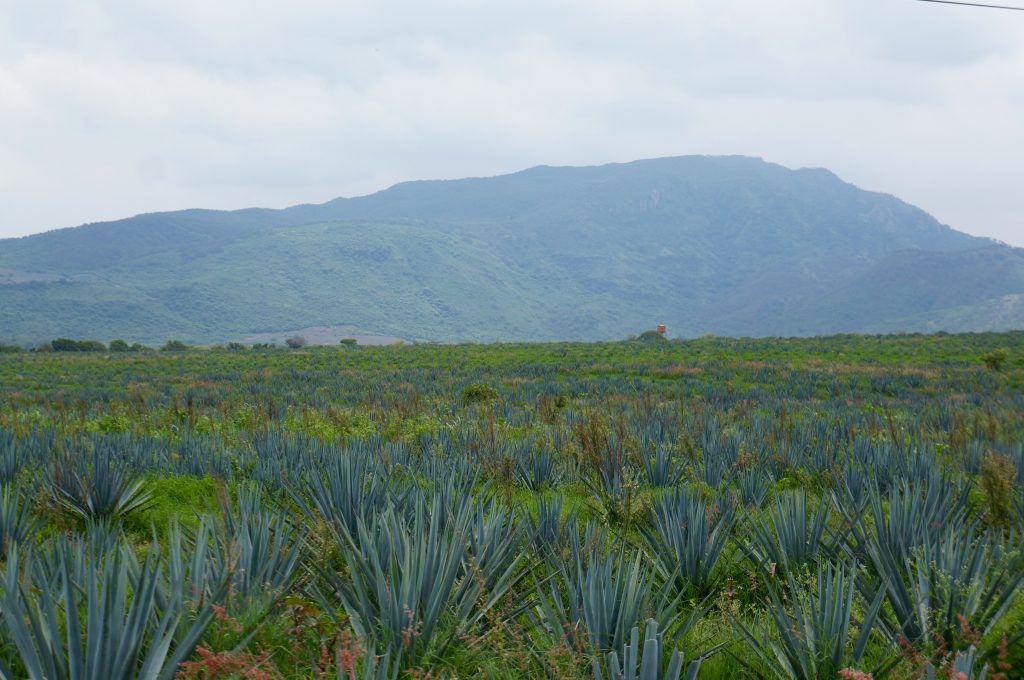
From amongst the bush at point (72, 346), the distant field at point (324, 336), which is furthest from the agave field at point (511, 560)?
the distant field at point (324, 336)

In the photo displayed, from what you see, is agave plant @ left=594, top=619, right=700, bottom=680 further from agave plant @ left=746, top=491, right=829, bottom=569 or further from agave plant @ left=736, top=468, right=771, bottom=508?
agave plant @ left=736, top=468, right=771, bottom=508

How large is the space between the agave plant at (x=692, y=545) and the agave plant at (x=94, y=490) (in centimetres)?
354

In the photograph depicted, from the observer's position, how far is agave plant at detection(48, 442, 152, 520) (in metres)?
5.11

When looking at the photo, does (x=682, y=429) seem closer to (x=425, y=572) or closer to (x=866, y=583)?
(x=866, y=583)

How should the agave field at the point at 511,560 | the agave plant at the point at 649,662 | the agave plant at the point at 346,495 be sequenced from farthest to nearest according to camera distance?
the agave plant at the point at 346,495
the agave field at the point at 511,560
the agave plant at the point at 649,662

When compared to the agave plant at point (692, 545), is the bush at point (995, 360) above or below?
below

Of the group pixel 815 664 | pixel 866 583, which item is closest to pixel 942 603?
pixel 866 583

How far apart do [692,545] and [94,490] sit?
3.96 m

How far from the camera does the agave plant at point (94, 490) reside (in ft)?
16.8

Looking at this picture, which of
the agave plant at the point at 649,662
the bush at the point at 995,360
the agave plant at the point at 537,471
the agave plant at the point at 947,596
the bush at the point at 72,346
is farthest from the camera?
the bush at the point at 72,346

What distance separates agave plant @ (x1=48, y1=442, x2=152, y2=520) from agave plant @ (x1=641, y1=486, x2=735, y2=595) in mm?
3539

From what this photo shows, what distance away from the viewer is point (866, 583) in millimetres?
3566

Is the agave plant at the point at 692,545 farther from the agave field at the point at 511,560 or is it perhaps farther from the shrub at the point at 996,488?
the shrub at the point at 996,488

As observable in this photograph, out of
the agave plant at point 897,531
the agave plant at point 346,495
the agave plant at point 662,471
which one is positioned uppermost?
the agave plant at point 346,495
